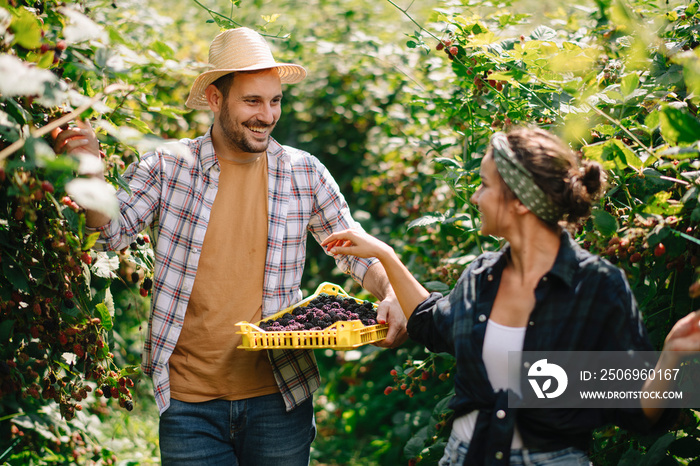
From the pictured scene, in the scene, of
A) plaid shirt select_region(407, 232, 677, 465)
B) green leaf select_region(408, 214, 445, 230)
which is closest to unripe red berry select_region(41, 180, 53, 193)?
plaid shirt select_region(407, 232, 677, 465)

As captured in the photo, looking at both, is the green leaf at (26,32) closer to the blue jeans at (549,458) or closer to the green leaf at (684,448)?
the blue jeans at (549,458)

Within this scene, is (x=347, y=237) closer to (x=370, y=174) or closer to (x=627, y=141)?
(x=627, y=141)

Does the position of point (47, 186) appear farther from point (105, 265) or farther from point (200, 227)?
point (200, 227)

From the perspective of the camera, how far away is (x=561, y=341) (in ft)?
5.16

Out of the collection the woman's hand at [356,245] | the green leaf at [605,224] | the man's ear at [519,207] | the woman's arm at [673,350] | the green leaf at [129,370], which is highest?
the man's ear at [519,207]

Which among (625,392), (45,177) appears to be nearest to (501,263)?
(625,392)

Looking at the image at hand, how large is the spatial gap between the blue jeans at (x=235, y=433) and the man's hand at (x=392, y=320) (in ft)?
1.65

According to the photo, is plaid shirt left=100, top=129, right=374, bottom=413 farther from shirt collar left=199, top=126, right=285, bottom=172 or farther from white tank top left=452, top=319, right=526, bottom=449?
white tank top left=452, top=319, right=526, bottom=449

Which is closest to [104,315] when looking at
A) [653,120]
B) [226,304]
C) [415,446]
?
[226,304]

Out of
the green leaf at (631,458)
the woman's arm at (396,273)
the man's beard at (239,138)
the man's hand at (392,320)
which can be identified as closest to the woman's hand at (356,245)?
the woman's arm at (396,273)

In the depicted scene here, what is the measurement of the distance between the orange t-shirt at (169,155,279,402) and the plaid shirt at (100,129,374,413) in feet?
0.14

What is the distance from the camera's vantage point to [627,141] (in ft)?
6.74

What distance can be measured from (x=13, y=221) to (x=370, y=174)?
3397 mm

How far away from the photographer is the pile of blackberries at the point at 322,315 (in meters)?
2.12
